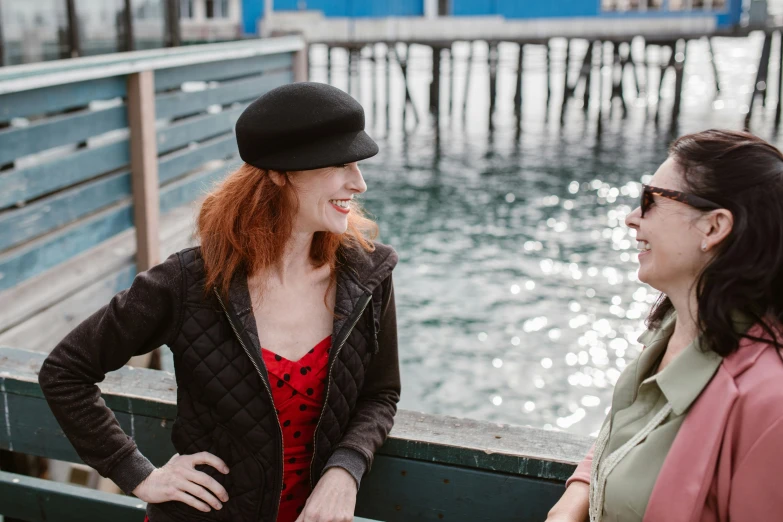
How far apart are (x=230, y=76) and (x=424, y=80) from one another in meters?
37.3

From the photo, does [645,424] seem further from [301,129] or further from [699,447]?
[301,129]

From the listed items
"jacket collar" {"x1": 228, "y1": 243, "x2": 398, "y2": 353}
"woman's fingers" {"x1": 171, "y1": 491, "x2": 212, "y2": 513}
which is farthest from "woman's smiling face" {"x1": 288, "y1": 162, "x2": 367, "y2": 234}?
"woman's fingers" {"x1": 171, "y1": 491, "x2": 212, "y2": 513}

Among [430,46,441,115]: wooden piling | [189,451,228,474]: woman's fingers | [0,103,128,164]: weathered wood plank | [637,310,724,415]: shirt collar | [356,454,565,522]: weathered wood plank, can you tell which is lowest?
[430,46,441,115]: wooden piling

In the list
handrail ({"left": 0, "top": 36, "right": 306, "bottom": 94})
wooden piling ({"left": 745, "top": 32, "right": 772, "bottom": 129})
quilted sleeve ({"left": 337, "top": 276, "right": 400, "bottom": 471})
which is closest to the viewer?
quilted sleeve ({"left": 337, "top": 276, "right": 400, "bottom": 471})

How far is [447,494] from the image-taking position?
208 centimetres

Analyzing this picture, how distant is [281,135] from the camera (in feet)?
5.91

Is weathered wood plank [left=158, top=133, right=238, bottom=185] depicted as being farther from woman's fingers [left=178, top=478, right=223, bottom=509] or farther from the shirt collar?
the shirt collar

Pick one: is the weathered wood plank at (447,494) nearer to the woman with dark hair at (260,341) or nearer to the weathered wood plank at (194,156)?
the woman with dark hair at (260,341)

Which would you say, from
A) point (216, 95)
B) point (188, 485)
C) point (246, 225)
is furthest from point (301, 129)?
point (216, 95)

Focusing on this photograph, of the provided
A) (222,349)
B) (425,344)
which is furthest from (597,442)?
(425,344)

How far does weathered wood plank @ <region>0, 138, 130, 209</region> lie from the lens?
16.0 ft

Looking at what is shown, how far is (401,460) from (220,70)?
6330mm

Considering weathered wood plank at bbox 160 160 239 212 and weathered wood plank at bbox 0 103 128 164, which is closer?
weathered wood plank at bbox 0 103 128 164

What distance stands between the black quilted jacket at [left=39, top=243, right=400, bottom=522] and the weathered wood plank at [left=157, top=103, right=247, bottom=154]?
500 cm
